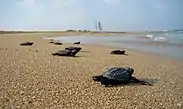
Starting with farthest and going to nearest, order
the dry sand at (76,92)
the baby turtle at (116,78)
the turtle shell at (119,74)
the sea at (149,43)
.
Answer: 1. the sea at (149,43)
2. the turtle shell at (119,74)
3. the baby turtle at (116,78)
4. the dry sand at (76,92)

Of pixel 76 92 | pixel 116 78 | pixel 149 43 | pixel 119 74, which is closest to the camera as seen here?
pixel 76 92

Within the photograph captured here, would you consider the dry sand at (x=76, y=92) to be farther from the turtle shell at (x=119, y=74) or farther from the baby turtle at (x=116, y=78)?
the turtle shell at (x=119, y=74)

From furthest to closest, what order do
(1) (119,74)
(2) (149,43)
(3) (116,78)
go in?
(2) (149,43) < (1) (119,74) < (3) (116,78)

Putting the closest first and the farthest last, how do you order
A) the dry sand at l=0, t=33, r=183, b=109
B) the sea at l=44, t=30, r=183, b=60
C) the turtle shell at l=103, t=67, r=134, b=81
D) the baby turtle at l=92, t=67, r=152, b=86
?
the dry sand at l=0, t=33, r=183, b=109 → the baby turtle at l=92, t=67, r=152, b=86 → the turtle shell at l=103, t=67, r=134, b=81 → the sea at l=44, t=30, r=183, b=60

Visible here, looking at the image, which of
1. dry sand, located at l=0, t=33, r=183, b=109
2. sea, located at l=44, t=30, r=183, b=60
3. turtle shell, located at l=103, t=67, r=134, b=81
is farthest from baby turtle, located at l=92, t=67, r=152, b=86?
sea, located at l=44, t=30, r=183, b=60

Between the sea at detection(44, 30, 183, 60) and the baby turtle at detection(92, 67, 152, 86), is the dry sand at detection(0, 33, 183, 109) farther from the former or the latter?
the sea at detection(44, 30, 183, 60)

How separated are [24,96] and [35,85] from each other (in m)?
1.32

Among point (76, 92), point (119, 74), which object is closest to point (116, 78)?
point (119, 74)

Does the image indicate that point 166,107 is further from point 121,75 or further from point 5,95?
point 5,95

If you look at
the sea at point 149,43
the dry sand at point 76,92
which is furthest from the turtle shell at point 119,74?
the sea at point 149,43

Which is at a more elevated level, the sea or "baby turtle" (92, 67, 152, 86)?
"baby turtle" (92, 67, 152, 86)

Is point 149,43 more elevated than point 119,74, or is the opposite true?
point 119,74

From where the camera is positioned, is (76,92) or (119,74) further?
(119,74)

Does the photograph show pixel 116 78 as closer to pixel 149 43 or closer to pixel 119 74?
pixel 119 74
